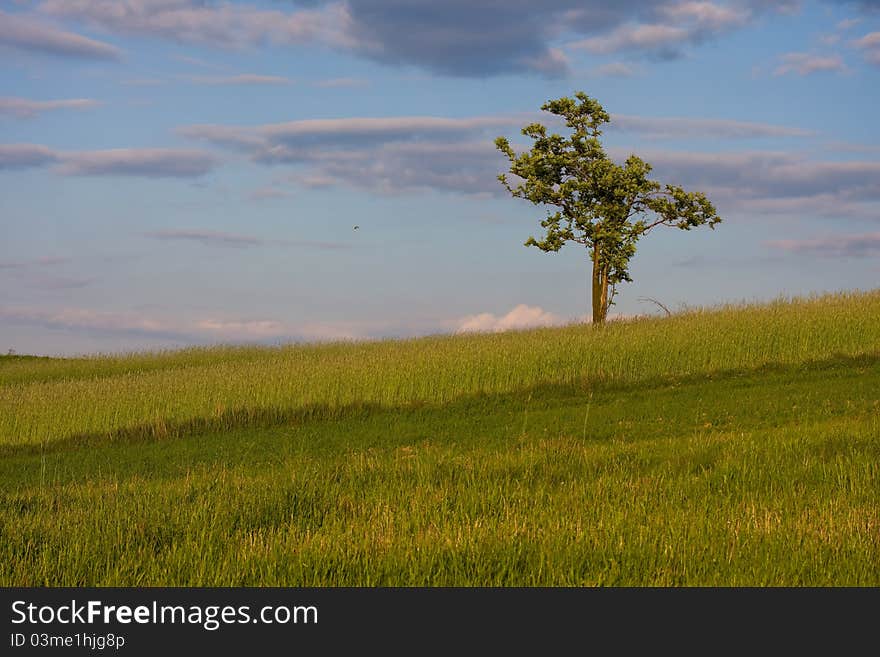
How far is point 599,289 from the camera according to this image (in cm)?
3888

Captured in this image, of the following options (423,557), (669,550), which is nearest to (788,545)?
(669,550)

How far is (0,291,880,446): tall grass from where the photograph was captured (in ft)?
81.6

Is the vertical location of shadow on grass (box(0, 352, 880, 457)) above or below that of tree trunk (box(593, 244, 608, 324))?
below

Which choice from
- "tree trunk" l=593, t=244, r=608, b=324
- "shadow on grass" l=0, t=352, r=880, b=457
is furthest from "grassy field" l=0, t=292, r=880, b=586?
"tree trunk" l=593, t=244, r=608, b=324

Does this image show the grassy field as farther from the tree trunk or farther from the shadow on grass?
the tree trunk

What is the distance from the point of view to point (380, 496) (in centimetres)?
1127

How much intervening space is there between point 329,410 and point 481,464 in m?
11.5

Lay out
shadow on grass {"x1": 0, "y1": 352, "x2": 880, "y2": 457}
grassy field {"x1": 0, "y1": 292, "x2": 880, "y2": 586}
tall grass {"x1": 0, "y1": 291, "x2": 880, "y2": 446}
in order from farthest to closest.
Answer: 1. tall grass {"x1": 0, "y1": 291, "x2": 880, "y2": 446}
2. shadow on grass {"x1": 0, "y1": 352, "x2": 880, "y2": 457}
3. grassy field {"x1": 0, "y1": 292, "x2": 880, "y2": 586}

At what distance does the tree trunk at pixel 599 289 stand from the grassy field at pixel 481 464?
4.89 metres

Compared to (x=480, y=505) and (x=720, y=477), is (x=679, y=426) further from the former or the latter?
(x=480, y=505)

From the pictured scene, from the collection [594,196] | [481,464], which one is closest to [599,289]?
[594,196]

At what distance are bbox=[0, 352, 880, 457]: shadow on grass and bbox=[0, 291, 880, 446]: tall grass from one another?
6cm
